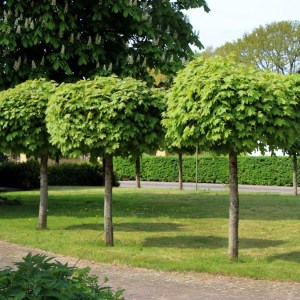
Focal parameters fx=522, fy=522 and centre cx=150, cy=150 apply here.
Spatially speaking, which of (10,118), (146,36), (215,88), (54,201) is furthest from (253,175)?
(215,88)

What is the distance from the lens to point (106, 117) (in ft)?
32.0

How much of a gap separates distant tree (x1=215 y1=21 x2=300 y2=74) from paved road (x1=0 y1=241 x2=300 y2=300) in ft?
148

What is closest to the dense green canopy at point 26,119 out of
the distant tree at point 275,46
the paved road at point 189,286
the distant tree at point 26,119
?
the distant tree at point 26,119

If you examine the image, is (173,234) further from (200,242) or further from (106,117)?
(106,117)

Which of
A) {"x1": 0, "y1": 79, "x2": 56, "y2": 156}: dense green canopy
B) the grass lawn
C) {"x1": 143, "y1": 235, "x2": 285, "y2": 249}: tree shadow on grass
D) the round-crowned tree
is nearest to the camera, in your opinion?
the grass lawn

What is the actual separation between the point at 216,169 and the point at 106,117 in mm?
29321

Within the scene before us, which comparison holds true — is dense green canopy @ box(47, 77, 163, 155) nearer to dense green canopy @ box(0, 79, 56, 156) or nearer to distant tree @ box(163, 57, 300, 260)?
distant tree @ box(163, 57, 300, 260)

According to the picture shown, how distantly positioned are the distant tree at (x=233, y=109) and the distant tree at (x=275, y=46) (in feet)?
143

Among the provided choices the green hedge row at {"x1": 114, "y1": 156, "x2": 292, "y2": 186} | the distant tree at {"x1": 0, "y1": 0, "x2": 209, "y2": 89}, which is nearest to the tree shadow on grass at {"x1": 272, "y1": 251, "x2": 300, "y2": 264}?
the distant tree at {"x1": 0, "y1": 0, "x2": 209, "y2": 89}

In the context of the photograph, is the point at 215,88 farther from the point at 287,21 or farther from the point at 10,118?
the point at 287,21

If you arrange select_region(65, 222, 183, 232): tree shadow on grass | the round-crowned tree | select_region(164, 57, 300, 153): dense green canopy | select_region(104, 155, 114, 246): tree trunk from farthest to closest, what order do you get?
select_region(65, 222, 183, 232): tree shadow on grass → select_region(104, 155, 114, 246): tree trunk → the round-crowned tree → select_region(164, 57, 300, 153): dense green canopy

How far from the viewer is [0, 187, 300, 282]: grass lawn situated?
883 centimetres

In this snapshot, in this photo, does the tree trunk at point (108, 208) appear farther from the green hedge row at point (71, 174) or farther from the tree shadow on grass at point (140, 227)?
the green hedge row at point (71, 174)

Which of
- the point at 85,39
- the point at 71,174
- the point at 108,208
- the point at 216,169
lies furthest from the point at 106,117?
the point at 216,169
